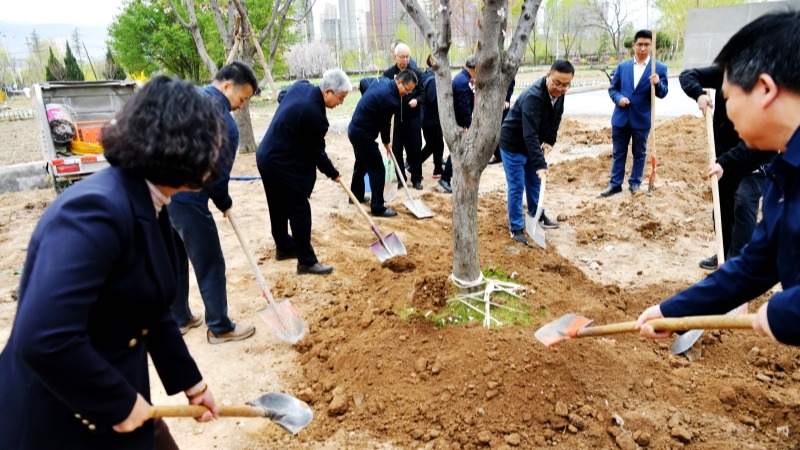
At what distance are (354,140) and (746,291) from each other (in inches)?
183

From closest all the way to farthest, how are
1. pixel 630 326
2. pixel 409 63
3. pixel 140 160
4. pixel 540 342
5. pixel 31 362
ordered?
1. pixel 31 362
2. pixel 140 160
3. pixel 630 326
4. pixel 540 342
5. pixel 409 63

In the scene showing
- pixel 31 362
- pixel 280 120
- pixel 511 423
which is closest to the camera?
pixel 31 362

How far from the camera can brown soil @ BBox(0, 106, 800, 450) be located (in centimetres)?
236

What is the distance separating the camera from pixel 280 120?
13.6ft

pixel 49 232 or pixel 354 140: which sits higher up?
pixel 49 232

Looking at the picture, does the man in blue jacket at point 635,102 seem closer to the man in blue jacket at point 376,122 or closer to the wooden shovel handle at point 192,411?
the man in blue jacket at point 376,122

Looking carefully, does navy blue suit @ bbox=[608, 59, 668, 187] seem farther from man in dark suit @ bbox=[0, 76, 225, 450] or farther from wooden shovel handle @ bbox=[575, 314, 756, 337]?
man in dark suit @ bbox=[0, 76, 225, 450]

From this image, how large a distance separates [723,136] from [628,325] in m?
2.70

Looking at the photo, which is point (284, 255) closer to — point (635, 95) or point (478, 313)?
point (478, 313)

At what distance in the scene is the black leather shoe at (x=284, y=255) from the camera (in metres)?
4.74

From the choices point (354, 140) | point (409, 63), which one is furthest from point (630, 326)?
point (409, 63)

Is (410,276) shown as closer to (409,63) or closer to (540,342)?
(540,342)

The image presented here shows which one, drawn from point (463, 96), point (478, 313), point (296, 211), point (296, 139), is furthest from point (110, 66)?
point (478, 313)

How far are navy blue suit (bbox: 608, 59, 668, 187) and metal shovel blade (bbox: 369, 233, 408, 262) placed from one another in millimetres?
3258
